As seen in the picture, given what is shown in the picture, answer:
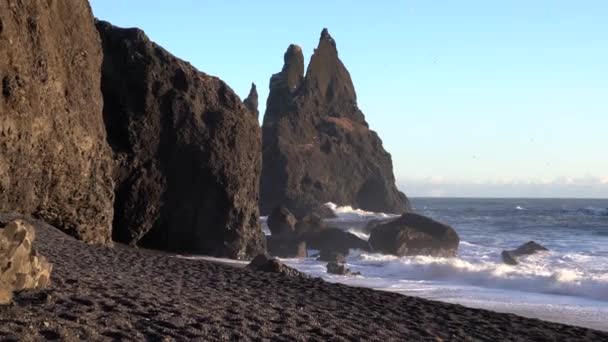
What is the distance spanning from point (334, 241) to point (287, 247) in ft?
14.3

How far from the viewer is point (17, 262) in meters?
9.22

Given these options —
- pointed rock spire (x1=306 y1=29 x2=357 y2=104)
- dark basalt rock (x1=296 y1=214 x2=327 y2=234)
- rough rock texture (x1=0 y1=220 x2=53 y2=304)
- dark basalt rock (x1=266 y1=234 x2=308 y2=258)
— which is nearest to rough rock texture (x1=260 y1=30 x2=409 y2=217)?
pointed rock spire (x1=306 y1=29 x2=357 y2=104)

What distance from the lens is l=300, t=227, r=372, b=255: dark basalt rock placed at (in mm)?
39319

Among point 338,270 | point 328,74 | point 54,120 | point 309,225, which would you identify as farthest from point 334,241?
point 328,74

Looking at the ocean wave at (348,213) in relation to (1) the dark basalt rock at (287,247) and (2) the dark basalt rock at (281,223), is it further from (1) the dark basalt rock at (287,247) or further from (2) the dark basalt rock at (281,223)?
(1) the dark basalt rock at (287,247)

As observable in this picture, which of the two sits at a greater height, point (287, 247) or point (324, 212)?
point (324, 212)

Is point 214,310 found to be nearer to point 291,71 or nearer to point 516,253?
point 516,253

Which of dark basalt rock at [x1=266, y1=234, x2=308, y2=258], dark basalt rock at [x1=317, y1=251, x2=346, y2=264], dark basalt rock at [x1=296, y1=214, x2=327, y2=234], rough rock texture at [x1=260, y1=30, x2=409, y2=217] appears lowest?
dark basalt rock at [x1=317, y1=251, x2=346, y2=264]

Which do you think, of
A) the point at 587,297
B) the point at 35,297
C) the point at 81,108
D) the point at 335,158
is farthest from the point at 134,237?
the point at 335,158

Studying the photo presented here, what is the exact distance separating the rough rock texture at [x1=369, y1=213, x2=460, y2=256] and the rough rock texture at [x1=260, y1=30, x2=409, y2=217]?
37355 millimetres

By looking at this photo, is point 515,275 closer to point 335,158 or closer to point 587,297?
point 587,297

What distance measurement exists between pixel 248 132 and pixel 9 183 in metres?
14.8

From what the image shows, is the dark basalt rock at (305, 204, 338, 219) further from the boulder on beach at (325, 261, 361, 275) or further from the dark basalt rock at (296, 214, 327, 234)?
the boulder on beach at (325, 261, 361, 275)

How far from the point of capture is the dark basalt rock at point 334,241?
1548 inches
